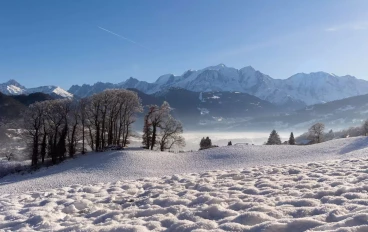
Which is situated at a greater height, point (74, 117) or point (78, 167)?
point (74, 117)

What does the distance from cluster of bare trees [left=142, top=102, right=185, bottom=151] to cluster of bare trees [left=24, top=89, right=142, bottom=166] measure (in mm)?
3244

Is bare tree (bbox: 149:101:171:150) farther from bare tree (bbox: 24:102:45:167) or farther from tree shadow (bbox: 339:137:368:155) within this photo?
tree shadow (bbox: 339:137:368:155)

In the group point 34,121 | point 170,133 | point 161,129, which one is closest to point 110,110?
point 161,129

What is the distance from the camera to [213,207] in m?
11.1

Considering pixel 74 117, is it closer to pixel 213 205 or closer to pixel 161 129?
pixel 161 129

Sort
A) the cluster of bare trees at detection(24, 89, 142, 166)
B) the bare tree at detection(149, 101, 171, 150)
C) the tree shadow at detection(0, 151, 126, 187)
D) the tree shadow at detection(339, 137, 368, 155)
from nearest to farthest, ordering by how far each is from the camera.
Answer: the tree shadow at detection(339, 137, 368, 155), the tree shadow at detection(0, 151, 126, 187), the cluster of bare trees at detection(24, 89, 142, 166), the bare tree at detection(149, 101, 171, 150)

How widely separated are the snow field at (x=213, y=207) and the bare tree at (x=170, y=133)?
4283 centimetres

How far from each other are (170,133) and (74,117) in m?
18.7

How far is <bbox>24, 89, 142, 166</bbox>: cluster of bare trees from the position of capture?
177ft

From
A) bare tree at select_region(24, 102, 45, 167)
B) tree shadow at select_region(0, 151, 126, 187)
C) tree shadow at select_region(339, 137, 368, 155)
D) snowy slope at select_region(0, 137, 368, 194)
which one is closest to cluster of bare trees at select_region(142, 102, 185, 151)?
tree shadow at select_region(0, 151, 126, 187)

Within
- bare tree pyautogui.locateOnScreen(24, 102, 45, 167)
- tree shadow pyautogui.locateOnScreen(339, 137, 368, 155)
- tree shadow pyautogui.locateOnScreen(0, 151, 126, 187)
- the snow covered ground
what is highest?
bare tree pyautogui.locateOnScreen(24, 102, 45, 167)

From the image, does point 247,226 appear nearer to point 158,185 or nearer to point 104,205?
point 104,205

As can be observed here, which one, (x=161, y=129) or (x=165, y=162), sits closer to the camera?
(x=165, y=162)

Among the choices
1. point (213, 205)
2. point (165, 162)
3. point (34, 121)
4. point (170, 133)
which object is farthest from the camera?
Answer: point (170, 133)
